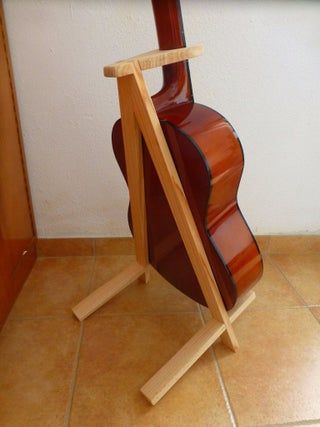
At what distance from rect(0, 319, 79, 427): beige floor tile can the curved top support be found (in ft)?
2.03

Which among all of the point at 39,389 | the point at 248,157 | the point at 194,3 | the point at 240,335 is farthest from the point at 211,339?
the point at 194,3

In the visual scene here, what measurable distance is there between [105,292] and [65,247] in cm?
29

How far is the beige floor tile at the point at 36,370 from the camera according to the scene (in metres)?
0.65

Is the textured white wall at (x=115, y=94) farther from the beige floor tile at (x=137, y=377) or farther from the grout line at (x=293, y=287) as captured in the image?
the beige floor tile at (x=137, y=377)

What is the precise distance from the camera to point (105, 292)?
912 mm

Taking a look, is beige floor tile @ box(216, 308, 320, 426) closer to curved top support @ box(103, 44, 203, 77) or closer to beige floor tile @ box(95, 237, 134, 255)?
beige floor tile @ box(95, 237, 134, 255)

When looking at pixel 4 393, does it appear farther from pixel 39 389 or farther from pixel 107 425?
pixel 107 425

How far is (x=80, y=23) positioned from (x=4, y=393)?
880mm

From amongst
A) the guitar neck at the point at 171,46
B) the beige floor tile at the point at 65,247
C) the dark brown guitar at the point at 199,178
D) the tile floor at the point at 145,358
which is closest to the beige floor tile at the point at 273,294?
the tile floor at the point at 145,358

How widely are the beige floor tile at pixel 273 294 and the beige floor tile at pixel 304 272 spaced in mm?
25

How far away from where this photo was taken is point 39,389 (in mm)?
699

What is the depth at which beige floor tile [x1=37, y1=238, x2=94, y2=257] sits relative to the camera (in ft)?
3.66

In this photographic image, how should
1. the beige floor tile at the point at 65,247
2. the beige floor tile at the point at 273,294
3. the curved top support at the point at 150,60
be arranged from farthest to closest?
the beige floor tile at the point at 65,247 < the beige floor tile at the point at 273,294 < the curved top support at the point at 150,60

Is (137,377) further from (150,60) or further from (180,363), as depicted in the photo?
(150,60)
